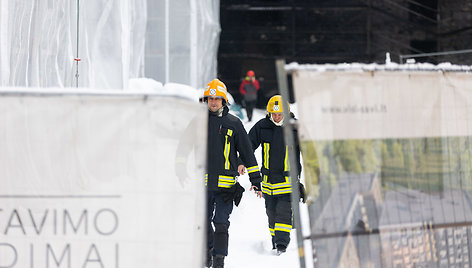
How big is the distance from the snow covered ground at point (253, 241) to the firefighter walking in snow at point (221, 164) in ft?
1.72

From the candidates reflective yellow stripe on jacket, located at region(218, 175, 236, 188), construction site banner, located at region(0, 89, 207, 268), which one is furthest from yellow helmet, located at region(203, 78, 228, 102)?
construction site banner, located at region(0, 89, 207, 268)

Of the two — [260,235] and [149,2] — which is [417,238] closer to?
[260,235]

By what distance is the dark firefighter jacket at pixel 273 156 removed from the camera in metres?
7.79

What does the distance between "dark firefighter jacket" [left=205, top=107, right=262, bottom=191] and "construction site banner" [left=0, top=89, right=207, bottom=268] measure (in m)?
2.74

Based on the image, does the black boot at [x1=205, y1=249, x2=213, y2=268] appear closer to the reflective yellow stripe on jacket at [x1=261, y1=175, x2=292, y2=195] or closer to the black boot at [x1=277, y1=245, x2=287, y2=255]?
the black boot at [x1=277, y1=245, x2=287, y2=255]

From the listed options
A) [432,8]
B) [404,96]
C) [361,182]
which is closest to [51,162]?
[361,182]

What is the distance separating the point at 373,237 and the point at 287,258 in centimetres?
345

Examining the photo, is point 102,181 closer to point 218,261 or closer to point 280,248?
point 218,261

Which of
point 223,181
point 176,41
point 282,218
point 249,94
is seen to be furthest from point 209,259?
point 249,94

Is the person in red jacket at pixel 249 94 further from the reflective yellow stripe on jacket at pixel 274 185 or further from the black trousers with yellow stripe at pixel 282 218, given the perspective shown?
the black trousers with yellow stripe at pixel 282 218

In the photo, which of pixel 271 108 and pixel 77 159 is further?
pixel 271 108

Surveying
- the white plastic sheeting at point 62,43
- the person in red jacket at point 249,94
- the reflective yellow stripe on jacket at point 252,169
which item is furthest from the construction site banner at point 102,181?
the person in red jacket at point 249,94

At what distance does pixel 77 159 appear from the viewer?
13.4 ft

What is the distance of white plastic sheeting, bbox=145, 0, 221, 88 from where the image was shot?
1523cm
